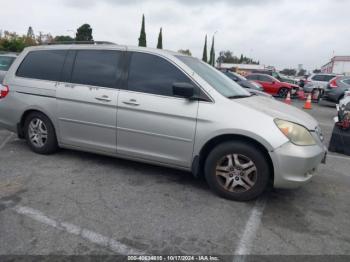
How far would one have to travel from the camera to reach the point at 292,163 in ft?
11.3

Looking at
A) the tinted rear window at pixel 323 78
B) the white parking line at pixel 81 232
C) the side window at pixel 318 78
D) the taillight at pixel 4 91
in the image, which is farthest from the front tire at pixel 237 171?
the side window at pixel 318 78

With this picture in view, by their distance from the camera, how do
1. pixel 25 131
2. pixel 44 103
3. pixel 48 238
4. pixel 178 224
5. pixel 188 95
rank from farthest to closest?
pixel 25 131, pixel 44 103, pixel 188 95, pixel 178 224, pixel 48 238

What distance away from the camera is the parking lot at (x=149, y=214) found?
2.80 m

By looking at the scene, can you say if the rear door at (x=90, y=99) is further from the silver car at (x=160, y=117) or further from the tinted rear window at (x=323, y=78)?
the tinted rear window at (x=323, y=78)

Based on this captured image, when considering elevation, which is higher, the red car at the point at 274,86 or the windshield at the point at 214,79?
the windshield at the point at 214,79

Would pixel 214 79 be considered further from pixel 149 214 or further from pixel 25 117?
pixel 25 117

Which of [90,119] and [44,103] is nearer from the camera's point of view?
[90,119]

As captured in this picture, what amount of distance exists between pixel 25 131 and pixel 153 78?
8.11ft

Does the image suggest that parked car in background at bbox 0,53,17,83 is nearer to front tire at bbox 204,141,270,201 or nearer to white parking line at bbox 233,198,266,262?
front tire at bbox 204,141,270,201

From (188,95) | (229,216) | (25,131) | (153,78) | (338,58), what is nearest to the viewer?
(229,216)

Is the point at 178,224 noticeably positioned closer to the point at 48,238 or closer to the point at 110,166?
the point at 48,238

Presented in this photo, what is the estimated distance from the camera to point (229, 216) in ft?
11.2

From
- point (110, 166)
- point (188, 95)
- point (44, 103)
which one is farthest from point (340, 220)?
point (44, 103)

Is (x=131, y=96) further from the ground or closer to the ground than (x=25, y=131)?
further from the ground
